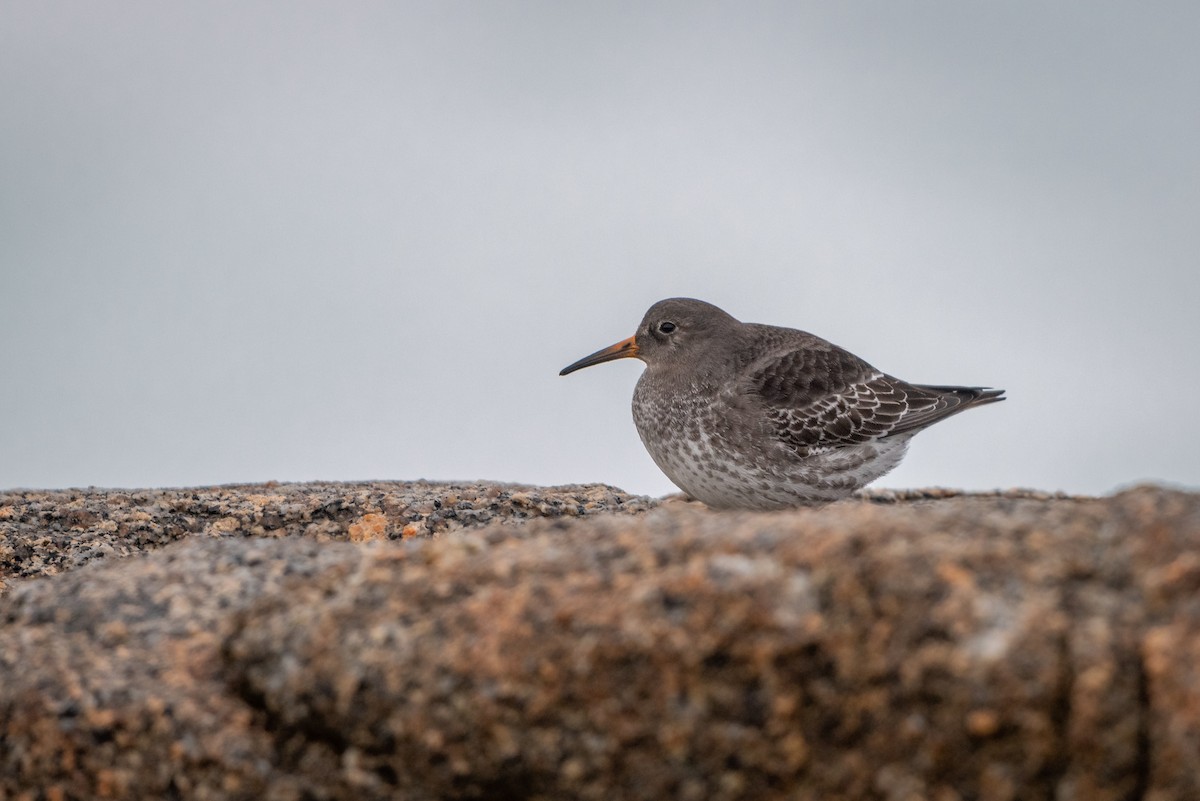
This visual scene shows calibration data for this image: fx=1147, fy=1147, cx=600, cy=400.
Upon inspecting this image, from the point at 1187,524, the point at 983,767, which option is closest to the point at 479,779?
the point at 983,767

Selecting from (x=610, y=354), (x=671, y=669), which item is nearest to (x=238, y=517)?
(x=610, y=354)

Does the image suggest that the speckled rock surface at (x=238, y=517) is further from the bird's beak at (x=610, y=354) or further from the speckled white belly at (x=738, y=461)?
the bird's beak at (x=610, y=354)

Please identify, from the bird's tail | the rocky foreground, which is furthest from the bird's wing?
the rocky foreground

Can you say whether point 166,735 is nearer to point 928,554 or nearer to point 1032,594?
point 928,554

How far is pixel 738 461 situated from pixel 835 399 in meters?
0.99

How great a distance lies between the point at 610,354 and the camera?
931 centimetres

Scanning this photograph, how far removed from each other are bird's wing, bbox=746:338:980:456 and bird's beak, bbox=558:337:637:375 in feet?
3.86

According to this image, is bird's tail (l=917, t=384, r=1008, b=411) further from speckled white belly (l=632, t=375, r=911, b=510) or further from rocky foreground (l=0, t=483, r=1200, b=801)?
rocky foreground (l=0, t=483, r=1200, b=801)

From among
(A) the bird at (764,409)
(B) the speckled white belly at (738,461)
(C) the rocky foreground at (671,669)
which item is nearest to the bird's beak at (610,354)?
(A) the bird at (764,409)

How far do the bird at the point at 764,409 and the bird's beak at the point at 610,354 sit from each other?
0.06ft

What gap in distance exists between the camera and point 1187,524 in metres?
3.17

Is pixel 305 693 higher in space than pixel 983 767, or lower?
higher

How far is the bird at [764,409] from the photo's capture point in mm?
7840

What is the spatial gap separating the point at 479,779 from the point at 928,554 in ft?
4.91
